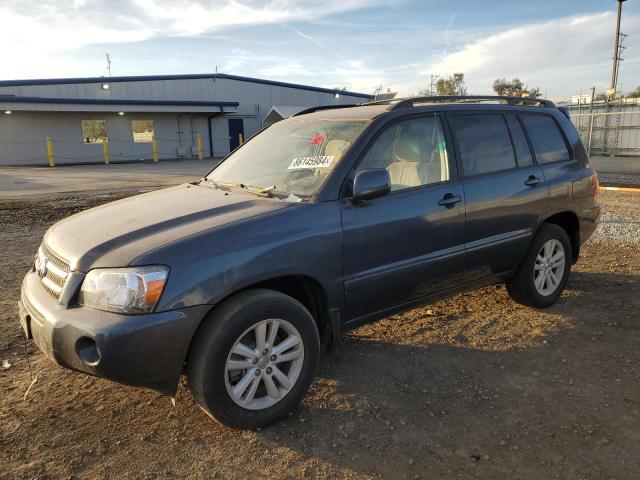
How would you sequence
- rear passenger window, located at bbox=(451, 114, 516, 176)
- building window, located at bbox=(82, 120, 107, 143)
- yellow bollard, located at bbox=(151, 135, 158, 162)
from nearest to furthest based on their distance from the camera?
rear passenger window, located at bbox=(451, 114, 516, 176) < building window, located at bbox=(82, 120, 107, 143) < yellow bollard, located at bbox=(151, 135, 158, 162)

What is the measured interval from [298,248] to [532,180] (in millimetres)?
2417

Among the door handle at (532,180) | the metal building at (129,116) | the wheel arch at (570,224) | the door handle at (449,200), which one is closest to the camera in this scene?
the door handle at (449,200)

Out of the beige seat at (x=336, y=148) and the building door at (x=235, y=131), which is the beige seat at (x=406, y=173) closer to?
the beige seat at (x=336, y=148)

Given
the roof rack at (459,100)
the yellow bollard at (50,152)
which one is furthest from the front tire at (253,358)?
the yellow bollard at (50,152)

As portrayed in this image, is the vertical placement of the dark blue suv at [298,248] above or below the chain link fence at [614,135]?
below

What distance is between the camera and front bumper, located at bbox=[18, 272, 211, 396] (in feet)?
7.98

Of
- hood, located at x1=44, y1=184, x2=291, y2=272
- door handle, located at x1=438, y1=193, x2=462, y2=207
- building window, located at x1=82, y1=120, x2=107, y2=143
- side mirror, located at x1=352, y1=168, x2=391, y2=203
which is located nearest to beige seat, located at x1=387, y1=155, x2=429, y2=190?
door handle, located at x1=438, y1=193, x2=462, y2=207

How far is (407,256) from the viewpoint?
135 inches

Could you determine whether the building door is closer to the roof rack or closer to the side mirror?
the roof rack

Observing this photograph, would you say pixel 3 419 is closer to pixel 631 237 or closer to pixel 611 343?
pixel 611 343

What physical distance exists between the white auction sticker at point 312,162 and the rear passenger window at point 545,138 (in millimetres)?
2092

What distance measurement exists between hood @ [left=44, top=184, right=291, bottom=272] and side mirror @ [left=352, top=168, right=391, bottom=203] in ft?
1.42

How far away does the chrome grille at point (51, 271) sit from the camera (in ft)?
9.05

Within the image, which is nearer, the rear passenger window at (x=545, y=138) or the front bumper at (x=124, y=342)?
the front bumper at (x=124, y=342)
